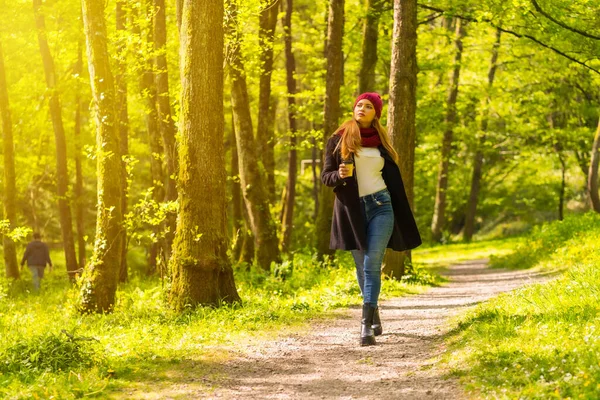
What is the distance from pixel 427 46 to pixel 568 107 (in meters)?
6.69

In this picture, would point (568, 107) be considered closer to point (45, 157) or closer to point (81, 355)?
point (45, 157)

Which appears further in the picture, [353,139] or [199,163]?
[199,163]

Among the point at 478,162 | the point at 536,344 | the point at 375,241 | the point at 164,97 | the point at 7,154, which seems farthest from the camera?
the point at 478,162

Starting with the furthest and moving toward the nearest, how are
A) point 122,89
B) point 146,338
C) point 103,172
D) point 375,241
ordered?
point 122,89
point 103,172
point 146,338
point 375,241

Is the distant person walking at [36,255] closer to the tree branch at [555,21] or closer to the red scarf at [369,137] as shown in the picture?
the tree branch at [555,21]

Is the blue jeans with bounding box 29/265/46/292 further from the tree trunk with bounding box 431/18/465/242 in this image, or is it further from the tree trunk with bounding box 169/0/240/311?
the tree trunk with bounding box 431/18/465/242

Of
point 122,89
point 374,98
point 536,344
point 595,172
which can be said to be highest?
point 122,89

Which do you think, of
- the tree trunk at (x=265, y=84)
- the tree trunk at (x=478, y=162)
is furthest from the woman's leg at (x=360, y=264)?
the tree trunk at (x=478, y=162)

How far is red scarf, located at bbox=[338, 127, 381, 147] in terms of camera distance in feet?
25.5

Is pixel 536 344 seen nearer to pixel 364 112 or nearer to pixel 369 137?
pixel 369 137

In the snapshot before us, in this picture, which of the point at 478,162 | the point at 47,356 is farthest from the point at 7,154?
the point at 478,162

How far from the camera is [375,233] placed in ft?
25.2

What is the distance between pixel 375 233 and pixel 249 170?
8.77 metres

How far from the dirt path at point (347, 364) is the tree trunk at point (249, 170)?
21.0 feet
